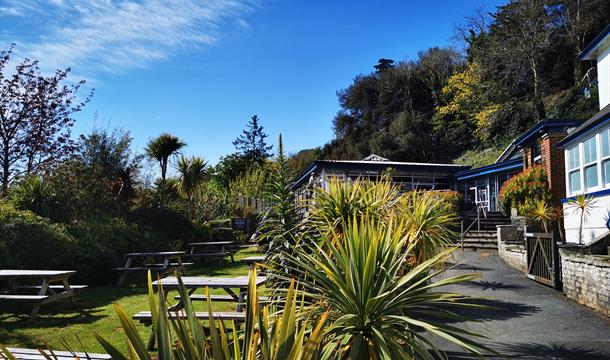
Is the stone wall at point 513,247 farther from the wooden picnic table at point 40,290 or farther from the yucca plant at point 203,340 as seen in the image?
the yucca plant at point 203,340

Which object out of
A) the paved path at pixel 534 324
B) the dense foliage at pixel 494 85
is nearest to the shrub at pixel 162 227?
the paved path at pixel 534 324

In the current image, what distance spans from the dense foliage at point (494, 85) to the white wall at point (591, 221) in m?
18.5

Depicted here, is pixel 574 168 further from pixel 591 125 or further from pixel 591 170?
pixel 591 125

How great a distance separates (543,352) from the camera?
5.79m

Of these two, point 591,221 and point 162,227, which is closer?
point 591,221

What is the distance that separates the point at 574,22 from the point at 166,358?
38.5m

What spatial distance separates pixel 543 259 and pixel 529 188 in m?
4.94

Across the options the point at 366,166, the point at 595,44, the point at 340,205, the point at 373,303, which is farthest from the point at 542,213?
the point at 366,166

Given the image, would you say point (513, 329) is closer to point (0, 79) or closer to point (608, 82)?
point (608, 82)

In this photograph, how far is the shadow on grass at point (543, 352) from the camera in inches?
220

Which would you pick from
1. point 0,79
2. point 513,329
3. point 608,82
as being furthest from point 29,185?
point 608,82

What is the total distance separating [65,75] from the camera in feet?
58.7

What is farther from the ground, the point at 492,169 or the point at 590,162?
the point at 492,169

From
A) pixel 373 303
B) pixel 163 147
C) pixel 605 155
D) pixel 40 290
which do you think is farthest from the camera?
pixel 163 147
